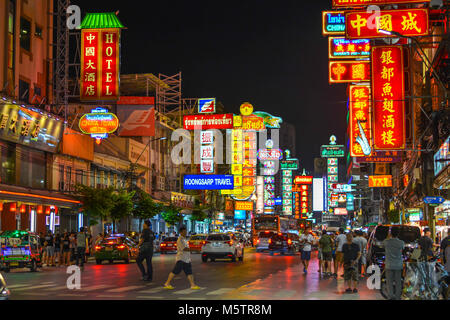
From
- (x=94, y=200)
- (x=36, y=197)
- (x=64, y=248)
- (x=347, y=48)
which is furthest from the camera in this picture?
(x=94, y=200)

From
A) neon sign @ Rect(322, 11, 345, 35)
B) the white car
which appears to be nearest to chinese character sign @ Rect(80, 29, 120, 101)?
the white car

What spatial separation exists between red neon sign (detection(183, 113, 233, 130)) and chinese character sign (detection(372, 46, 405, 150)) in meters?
42.5

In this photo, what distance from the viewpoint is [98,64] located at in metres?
36.4

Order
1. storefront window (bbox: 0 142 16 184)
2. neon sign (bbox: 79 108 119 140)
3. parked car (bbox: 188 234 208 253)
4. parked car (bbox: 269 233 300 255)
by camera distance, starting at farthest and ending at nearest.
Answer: parked car (bbox: 188 234 208 253) < parked car (bbox: 269 233 300 255) < neon sign (bbox: 79 108 119 140) < storefront window (bbox: 0 142 16 184)

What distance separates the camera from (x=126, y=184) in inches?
2293

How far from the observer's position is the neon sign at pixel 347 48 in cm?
3791

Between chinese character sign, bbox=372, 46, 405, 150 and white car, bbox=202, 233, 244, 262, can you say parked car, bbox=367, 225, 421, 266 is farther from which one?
white car, bbox=202, 233, 244, 262

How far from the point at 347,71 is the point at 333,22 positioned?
118 inches

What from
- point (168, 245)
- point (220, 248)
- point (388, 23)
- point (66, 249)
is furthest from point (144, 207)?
point (388, 23)

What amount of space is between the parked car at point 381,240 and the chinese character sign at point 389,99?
7104mm

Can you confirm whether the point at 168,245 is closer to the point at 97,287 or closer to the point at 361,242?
the point at 361,242

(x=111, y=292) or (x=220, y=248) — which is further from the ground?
(x=111, y=292)

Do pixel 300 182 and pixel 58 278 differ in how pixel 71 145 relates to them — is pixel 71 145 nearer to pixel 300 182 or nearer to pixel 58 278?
pixel 58 278

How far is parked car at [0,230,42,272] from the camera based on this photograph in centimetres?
2661
